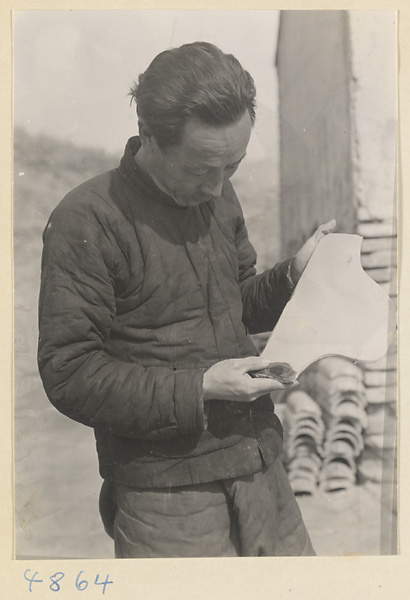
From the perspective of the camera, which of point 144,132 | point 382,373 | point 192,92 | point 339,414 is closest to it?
point 192,92

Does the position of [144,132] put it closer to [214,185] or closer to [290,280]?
[214,185]

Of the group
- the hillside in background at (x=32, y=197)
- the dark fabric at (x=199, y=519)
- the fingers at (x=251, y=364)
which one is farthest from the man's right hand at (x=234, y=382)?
the hillside in background at (x=32, y=197)

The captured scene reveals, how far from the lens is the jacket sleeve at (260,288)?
1.87 metres

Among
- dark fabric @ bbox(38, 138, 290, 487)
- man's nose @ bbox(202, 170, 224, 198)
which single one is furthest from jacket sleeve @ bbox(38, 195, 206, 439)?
man's nose @ bbox(202, 170, 224, 198)

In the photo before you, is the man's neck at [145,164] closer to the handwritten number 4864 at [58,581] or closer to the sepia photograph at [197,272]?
the sepia photograph at [197,272]

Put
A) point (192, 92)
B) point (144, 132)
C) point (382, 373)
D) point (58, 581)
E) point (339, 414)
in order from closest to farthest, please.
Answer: point (192, 92), point (144, 132), point (58, 581), point (382, 373), point (339, 414)

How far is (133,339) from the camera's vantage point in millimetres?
1693

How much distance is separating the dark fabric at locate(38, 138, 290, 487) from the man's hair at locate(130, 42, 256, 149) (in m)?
0.14

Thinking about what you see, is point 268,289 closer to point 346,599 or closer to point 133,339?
point 133,339

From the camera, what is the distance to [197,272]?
1.73 m

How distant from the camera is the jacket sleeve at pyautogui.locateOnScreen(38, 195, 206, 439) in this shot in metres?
1.61

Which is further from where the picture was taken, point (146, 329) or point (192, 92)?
point (146, 329)

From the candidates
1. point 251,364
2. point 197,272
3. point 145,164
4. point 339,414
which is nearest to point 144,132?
point 145,164

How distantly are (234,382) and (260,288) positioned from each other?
0.32 m
